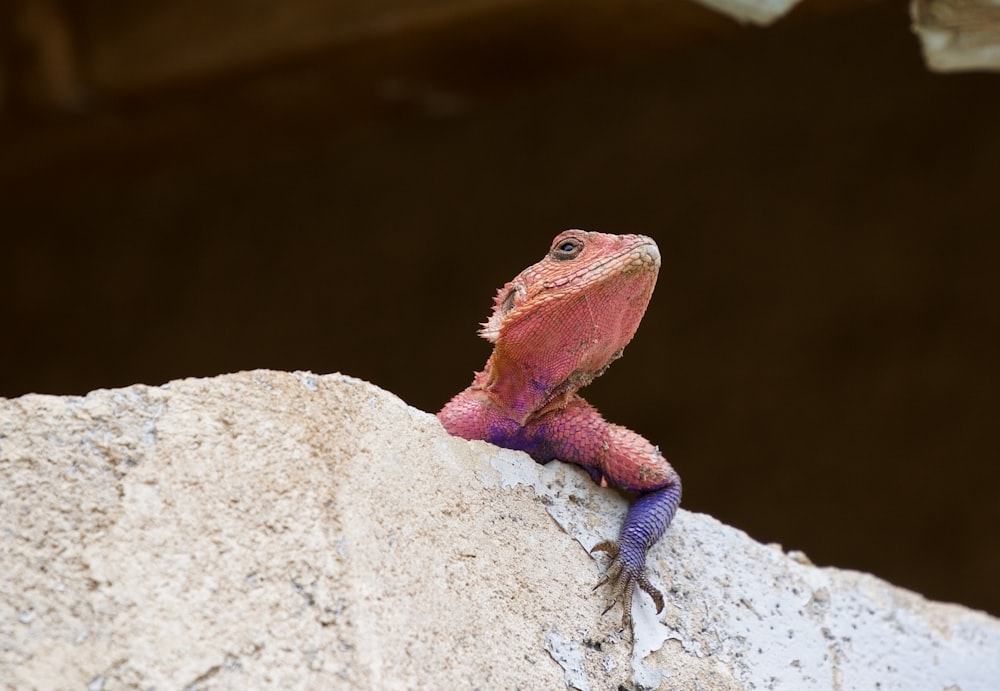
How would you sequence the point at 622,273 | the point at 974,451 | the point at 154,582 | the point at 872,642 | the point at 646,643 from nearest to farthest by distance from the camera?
the point at 154,582 < the point at 646,643 < the point at 622,273 < the point at 872,642 < the point at 974,451

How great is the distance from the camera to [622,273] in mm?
2457

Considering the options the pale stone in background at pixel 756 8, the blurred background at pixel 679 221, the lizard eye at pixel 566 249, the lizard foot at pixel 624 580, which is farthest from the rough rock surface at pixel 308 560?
the blurred background at pixel 679 221

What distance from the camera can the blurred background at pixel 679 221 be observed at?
6.32 m

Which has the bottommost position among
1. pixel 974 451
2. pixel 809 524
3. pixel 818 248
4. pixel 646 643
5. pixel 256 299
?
pixel 809 524

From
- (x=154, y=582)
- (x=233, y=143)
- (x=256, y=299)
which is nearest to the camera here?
(x=154, y=582)

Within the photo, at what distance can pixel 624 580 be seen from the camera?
2312 mm

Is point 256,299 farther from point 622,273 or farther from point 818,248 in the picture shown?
point 622,273

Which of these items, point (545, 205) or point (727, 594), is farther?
point (545, 205)

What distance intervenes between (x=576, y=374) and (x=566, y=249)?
27 cm

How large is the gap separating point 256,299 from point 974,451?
4325 mm

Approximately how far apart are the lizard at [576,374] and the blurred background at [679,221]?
3.38m

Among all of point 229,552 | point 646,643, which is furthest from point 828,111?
point 229,552

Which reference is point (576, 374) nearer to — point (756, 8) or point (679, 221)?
point (756, 8)

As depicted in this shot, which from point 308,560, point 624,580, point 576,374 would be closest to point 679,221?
point 576,374
